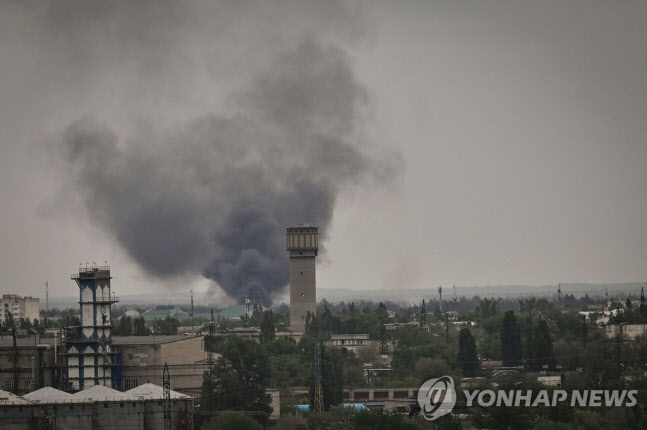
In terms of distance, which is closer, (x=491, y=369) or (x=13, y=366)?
(x=13, y=366)

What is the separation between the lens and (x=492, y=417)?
63.2m

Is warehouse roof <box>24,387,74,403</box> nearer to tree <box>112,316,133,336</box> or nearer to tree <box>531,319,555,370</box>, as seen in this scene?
tree <box>112,316,133,336</box>

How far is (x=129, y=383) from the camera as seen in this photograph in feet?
261

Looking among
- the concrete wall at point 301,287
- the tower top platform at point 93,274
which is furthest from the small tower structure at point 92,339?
the concrete wall at point 301,287

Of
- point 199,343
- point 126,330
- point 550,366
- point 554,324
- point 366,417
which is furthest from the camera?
point 554,324

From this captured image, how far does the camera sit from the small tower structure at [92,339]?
248 feet

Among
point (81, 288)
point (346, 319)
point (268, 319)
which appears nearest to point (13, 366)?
point (81, 288)

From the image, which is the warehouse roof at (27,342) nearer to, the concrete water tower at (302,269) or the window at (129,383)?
the window at (129,383)

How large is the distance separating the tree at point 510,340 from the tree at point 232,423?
40155 mm

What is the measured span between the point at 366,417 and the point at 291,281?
102138mm

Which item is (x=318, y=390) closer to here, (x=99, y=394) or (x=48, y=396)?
(x=99, y=394)

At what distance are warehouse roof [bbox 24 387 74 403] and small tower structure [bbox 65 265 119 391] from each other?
426 cm

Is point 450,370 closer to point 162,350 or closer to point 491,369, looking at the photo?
→ point 491,369

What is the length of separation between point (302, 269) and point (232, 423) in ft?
324
